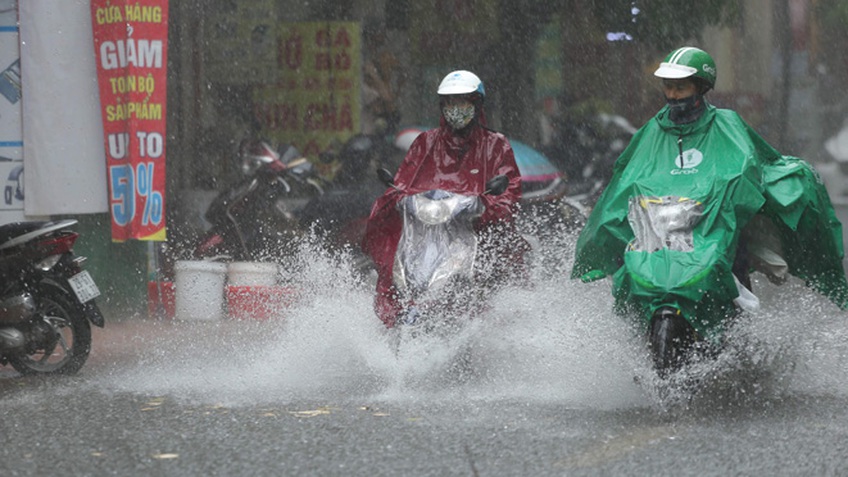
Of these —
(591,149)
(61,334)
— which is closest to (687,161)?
(61,334)

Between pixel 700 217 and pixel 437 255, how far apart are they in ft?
5.27

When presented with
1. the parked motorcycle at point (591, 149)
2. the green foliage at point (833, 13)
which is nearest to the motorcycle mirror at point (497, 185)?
the parked motorcycle at point (591, 149)

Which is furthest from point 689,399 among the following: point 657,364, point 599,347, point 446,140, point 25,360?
point 25,360

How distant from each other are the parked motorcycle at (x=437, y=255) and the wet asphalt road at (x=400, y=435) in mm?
493

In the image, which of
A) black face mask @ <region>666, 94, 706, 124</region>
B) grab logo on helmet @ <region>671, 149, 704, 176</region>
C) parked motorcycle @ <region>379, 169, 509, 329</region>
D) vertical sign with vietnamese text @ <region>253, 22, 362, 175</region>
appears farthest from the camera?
vertical sign with vietnamese text @ <region>253, 22, 362, 175</region>

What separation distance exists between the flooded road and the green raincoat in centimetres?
33

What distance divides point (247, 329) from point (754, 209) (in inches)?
191

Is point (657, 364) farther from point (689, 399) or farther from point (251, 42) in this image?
point (251, 42)

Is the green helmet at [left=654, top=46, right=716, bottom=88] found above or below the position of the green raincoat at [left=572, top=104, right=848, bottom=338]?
above

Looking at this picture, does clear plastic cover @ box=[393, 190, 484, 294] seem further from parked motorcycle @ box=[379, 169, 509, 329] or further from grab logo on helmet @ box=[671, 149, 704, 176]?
grab logo on helmet @ box=[671, 149, 704, 176]

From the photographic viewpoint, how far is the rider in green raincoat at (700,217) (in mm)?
6879

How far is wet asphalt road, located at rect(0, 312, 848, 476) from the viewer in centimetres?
596

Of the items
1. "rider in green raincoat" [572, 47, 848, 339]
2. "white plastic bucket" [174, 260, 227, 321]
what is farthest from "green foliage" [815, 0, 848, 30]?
"rider in green raincoat" [572, 47, 848, 339]

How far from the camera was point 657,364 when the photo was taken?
6.86 metres
